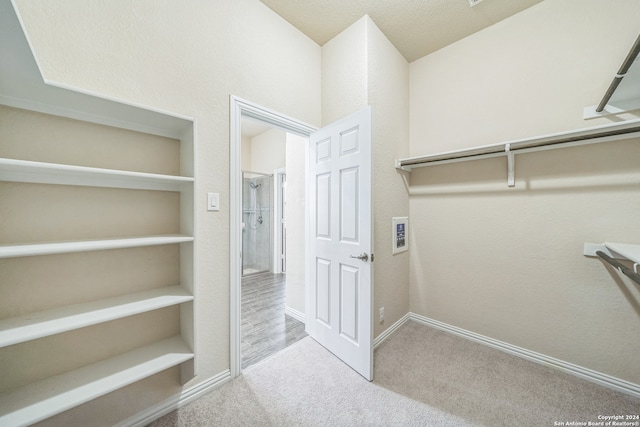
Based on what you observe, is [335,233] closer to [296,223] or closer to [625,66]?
[296,223]

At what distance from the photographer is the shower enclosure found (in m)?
4.68

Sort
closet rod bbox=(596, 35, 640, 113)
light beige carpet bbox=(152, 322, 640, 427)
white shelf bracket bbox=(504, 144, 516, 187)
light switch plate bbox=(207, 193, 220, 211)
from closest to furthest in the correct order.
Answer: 1. closet rod bbox=(596, 35, 640, 113)
2. light beige carpet bbox=(152, 322, 640, 427)
3. light switch plate bbox=(207, 193, 220, 211)
4. white shelf bracket bbox=(504, 144, 516, 187)

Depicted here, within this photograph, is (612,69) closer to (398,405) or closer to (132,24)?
(398,405)

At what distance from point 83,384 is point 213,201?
1.06 meters

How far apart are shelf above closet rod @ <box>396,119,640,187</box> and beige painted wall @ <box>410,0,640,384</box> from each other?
0.13 meters

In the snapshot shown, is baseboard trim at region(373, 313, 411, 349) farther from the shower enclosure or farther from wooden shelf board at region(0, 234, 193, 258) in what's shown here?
the shower enclosure

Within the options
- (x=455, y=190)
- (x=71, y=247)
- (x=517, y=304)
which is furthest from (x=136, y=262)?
(x=517, y=304)

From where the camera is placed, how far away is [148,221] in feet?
4.30

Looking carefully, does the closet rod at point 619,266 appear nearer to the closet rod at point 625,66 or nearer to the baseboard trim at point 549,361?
the baseboard trim at point 549,361

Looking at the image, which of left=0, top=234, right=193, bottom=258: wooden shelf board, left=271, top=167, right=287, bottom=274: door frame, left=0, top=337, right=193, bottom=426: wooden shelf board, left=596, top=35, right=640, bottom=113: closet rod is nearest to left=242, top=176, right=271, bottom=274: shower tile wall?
left=271, top=167, right=287, bottom=274: door frame

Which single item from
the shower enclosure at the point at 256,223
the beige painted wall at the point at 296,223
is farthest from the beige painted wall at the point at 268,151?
the beige painted wall at the point at 296,223

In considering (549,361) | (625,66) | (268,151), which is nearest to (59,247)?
(625,66)

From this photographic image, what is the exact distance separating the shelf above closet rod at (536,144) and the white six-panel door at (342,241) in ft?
2.65

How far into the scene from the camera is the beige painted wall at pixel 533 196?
154 cm
